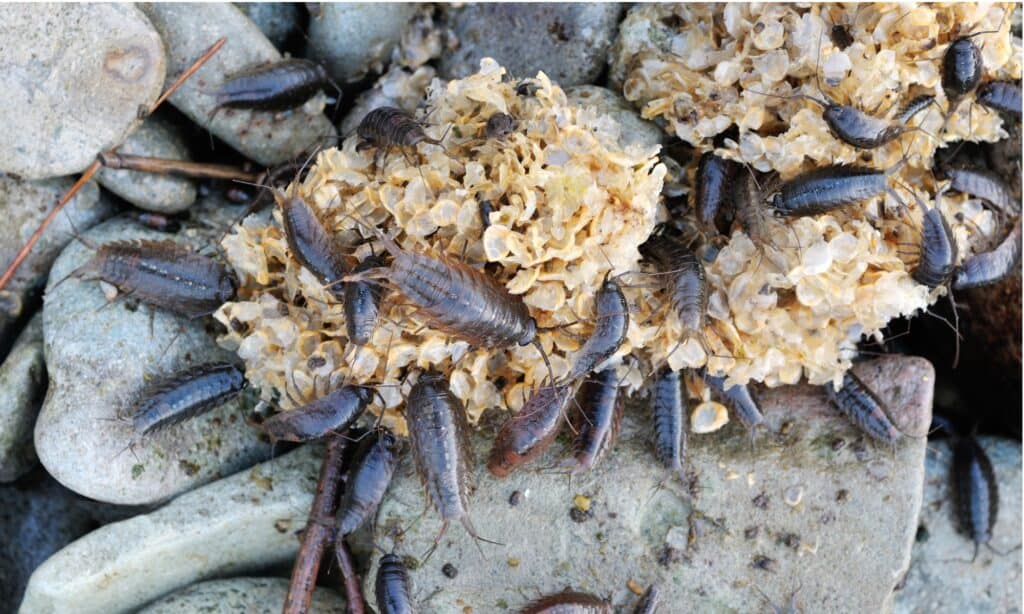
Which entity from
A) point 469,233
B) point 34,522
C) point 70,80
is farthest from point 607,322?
point 34,522

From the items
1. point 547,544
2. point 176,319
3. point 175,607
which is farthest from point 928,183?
point 175,607

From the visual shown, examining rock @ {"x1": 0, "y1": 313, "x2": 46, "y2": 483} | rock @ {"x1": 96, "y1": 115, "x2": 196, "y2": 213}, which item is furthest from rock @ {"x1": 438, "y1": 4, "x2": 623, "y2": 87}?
rock @ {"x1": 0, "y1": 313, "x2": 46, "y2": 483}

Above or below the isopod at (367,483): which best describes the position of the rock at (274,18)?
above

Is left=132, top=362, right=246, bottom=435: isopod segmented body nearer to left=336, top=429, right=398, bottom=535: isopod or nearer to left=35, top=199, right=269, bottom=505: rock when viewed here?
left=35, top=199, right=269, bottom=505: rock

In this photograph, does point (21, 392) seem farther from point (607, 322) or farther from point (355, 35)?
point (607, 322)

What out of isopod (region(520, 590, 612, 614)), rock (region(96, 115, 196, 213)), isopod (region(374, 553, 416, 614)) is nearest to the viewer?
isopod (region(520, 590, 612, 614))

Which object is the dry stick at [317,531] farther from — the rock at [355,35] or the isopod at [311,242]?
the rock at [355,35]

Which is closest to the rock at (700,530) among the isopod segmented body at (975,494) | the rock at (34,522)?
the isopod segmented body at (975,494)
